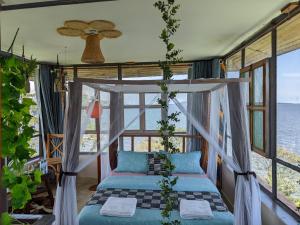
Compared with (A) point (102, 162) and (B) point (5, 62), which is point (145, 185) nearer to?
(A) point (102, 162)

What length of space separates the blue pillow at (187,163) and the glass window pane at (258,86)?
1489 millimetres

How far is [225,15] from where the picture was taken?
2.56 meters

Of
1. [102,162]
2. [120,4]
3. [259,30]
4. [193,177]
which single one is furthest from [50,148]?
[259,30]

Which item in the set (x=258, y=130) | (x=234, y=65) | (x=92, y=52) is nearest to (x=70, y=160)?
(x=92, y=52)

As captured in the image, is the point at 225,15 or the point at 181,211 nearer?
the point at 225,15

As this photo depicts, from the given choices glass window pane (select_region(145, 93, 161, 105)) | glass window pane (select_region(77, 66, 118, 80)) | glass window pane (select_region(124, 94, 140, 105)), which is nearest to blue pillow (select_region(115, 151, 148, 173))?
glass window pane (select_region(145, 93, 161, 105))

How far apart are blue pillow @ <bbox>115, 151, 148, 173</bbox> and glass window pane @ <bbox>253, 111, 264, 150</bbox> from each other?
1.84 metres

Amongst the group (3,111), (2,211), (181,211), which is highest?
(3,111)

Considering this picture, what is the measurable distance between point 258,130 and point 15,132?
10.1 feet

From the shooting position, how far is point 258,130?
3.22 meters

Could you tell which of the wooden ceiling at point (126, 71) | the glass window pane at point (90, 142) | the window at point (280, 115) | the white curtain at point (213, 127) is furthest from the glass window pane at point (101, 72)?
the window at point (280, 115)

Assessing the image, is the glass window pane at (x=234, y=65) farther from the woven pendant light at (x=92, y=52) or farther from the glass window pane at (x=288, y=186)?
the woven pendant light at (x=92, y=52)

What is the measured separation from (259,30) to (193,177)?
2299mm

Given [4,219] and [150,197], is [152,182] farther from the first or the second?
[4,219]
